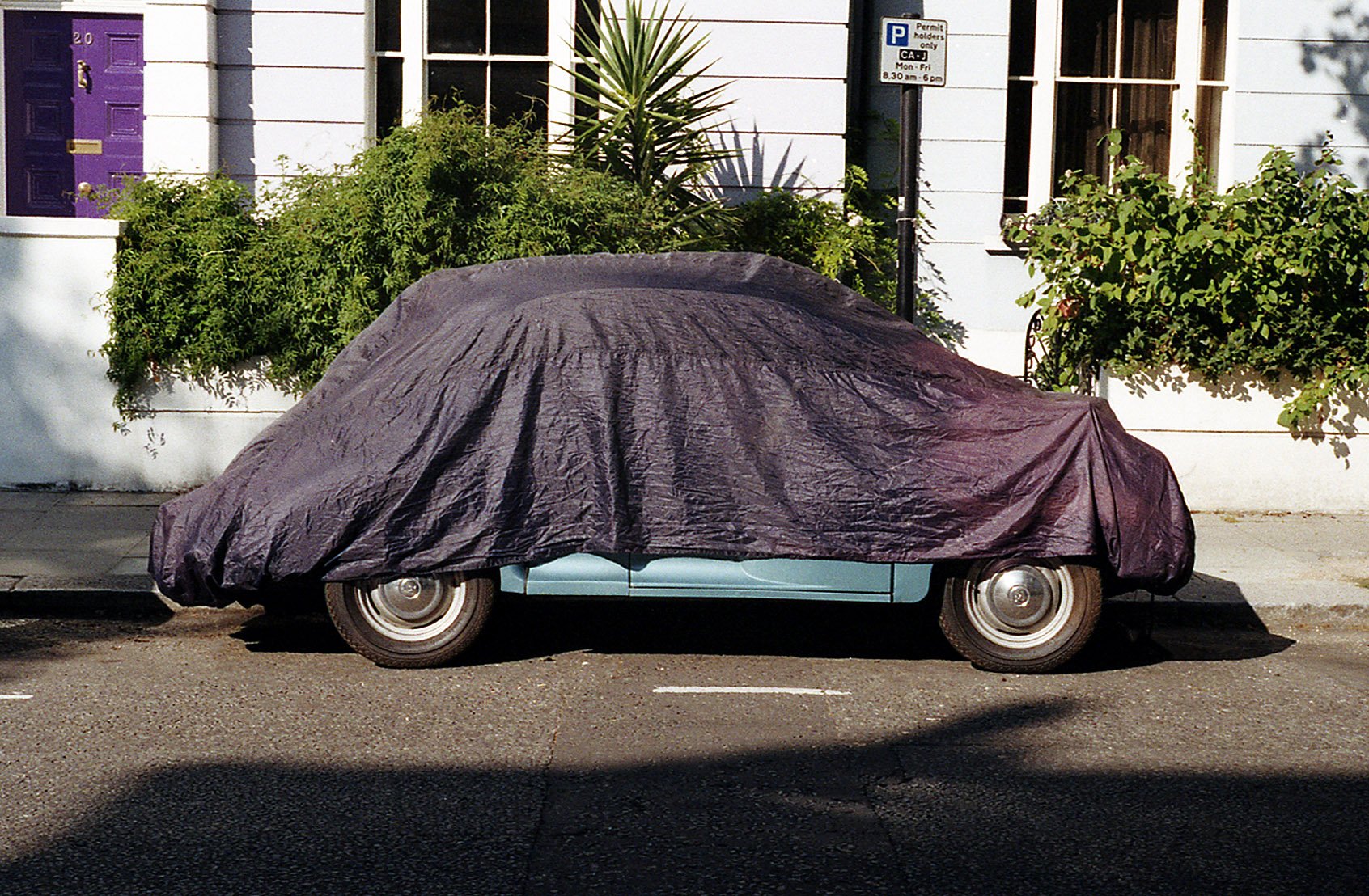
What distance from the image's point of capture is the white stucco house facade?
1175cm

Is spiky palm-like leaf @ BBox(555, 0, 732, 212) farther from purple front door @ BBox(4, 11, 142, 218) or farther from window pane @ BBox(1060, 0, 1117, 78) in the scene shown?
purple front door @ BBox(4, 11, 142, 218)

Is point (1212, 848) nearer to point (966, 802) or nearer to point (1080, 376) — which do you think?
point (966, 802)

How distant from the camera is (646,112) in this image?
1110 cm

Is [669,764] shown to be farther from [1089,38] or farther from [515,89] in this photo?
[1089,38]

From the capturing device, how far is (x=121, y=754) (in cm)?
551

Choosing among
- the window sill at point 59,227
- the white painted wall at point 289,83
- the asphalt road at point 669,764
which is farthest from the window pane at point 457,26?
the asphalt road at point 669,764

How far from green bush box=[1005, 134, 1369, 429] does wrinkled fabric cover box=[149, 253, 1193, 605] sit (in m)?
3.92

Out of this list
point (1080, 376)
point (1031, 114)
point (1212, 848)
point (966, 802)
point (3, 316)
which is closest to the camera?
point (1212, 848)

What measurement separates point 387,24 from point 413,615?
22.3 feet

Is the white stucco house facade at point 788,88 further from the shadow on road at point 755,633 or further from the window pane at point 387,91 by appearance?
the shadow on road at point 755,633

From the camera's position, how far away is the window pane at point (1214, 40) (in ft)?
40.7

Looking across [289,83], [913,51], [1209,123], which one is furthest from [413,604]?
[1209,123]

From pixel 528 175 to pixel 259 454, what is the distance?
421 centimetres

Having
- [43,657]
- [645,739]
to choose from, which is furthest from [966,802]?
[43,657]
